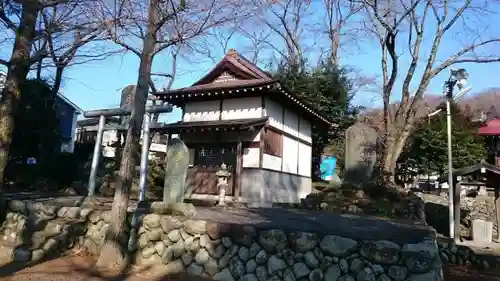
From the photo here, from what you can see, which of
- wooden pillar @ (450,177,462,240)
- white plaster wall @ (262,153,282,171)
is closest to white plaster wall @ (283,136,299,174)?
white plaster wall @ (262,153,282,171)

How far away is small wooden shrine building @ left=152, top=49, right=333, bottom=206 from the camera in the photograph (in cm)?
1441

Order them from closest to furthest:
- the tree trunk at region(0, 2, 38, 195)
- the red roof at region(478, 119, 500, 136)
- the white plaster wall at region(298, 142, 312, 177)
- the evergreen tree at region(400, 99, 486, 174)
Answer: the tree trunk at region(0, 2, 38, 195)
the white plaster wall at region(298, 142, 312, 177)
the evergreen tree at region(400, 99, 486, 174)
the red roof at region(478, 119, 500, 136)

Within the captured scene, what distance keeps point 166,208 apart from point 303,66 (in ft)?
58.8

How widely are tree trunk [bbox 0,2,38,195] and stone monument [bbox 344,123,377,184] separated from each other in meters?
14.0

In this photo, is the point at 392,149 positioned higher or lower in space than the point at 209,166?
higher

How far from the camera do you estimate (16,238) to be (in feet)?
26.3

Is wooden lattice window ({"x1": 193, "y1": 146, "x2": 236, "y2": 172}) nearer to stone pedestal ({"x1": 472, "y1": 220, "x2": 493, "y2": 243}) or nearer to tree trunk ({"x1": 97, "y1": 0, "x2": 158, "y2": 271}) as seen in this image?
tree trunk ({"x1": 97, "y1": 0, "x2": 158, "y2": 271})

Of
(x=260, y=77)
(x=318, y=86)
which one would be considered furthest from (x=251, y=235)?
(x=318, y=86)

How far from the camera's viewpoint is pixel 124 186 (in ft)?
21.7

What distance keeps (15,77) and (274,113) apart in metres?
9.66

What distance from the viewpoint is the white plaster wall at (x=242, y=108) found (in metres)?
15.0

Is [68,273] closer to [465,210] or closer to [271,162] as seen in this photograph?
[271,162]

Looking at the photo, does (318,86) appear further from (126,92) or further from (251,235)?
(251,235)

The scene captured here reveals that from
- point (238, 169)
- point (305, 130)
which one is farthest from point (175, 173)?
point (305, 130)
